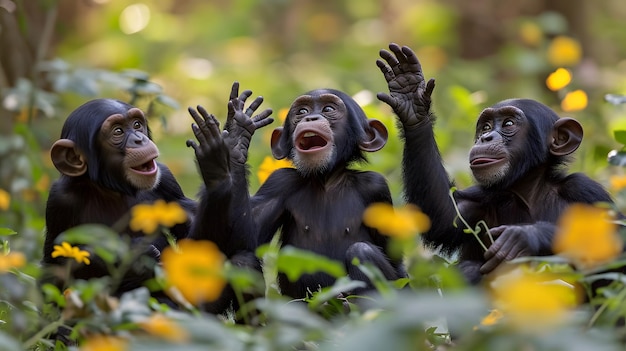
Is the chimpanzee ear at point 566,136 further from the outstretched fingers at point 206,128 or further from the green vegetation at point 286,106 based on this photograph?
the outstretched fingers at point 206,128

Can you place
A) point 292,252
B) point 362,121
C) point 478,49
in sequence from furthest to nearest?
point 478,49, point 362,121, point 292,252

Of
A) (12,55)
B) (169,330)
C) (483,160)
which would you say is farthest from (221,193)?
(12,55)

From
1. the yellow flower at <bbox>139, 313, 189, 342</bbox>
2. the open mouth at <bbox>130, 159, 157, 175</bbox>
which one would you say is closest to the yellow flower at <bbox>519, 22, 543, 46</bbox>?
the open mouth at <bbox>130, 159, 157, 175</bbox>

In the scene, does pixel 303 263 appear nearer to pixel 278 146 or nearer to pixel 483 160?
pixel 483 160

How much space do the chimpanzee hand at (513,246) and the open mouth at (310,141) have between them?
1287 millimetres

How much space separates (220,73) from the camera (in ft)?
48.1

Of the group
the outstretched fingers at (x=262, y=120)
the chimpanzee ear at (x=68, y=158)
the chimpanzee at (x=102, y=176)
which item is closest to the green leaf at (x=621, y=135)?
the outstretched fingers at (x=262, y=120)

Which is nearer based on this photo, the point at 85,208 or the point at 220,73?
→ the point at 85,208

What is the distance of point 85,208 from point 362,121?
5.79 ft

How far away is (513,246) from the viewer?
495 cm

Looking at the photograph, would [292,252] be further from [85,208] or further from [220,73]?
[220,73]

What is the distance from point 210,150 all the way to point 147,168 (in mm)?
520

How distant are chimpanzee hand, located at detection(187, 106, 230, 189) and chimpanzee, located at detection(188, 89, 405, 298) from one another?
0.53 feet

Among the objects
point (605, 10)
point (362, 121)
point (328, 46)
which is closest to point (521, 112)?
point (362, 121)
